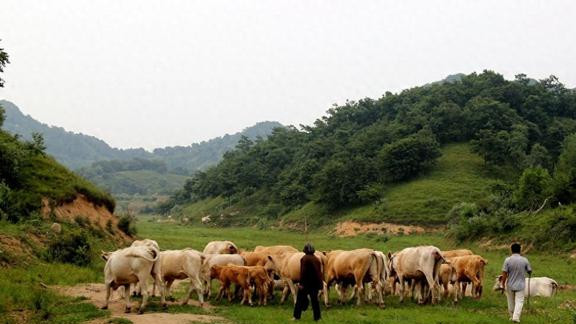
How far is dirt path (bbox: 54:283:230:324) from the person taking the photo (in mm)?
12516

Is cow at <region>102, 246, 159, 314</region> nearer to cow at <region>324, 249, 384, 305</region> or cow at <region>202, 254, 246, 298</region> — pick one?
cow at <region>202, 254, 246, 298</region>

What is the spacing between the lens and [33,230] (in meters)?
21.7

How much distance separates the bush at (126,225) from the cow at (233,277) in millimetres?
17079

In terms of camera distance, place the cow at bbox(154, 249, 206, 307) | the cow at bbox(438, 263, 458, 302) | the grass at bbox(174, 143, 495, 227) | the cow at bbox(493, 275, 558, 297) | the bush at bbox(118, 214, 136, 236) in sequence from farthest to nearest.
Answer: the grass at bbox(174, 143, 495, 227), the bush at bbox(118, 214, 136, 236), the cow at bbox(493, 275, 558, 297), the cow at bbox(438, 263, 458, 302), the cow at bbox(154, 249, 206, 307)

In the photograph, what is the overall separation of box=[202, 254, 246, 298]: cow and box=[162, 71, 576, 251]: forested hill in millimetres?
31198

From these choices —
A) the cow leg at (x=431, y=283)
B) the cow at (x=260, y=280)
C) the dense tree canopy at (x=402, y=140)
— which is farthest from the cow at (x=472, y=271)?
the dense tree canopy at (x=402, y=140)

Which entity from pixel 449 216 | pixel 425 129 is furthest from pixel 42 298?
pixel 425 129

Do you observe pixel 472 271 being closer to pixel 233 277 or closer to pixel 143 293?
pixel 233 277

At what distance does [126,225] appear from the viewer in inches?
1297

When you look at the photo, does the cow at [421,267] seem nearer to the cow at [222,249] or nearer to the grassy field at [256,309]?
the grassy field at [256,309]

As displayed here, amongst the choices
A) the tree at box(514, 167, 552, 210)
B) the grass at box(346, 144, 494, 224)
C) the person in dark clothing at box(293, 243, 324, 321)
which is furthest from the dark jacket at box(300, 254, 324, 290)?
the grass at box(346, 144, 494, 224)

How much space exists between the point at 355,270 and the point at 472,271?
13.0 ft

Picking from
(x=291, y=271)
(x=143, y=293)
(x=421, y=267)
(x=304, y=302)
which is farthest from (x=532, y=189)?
(x=143, y=293)

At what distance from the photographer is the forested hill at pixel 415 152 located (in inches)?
2645
